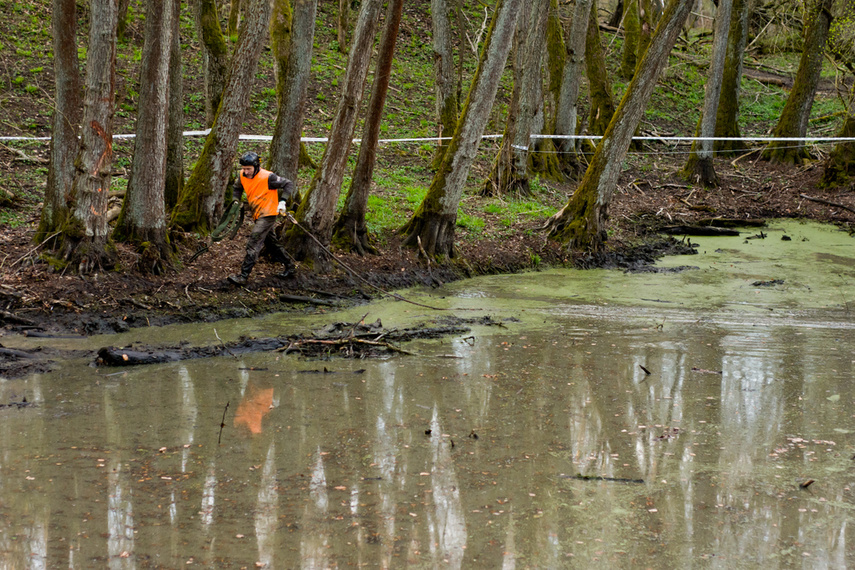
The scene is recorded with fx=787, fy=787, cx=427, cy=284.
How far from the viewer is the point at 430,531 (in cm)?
449

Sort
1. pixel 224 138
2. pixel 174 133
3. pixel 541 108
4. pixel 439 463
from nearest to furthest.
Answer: pixel 439 463, pixel 224 138, pixel 174 133, pixel 541 108

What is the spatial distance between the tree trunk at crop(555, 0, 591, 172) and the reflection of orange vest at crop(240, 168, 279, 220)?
1135 centimetres

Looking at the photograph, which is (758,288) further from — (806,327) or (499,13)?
(499,13)

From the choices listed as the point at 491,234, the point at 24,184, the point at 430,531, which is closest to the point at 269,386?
the point at 430,531

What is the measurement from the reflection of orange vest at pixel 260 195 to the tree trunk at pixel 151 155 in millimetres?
1116

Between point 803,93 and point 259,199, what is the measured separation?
17021 mm

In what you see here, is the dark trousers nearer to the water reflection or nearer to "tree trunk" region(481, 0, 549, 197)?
the water reflection

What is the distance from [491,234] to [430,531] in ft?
33.4

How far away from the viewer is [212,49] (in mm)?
13281

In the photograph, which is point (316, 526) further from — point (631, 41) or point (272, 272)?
point (631, 41)

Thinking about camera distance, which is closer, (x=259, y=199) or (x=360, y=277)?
(x=259, y=199)

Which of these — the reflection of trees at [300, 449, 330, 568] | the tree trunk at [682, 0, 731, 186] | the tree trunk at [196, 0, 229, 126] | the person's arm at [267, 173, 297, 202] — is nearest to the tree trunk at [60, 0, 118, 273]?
the person's arm at [267, 173, 297, 202]

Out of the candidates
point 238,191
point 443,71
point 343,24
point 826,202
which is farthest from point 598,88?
point 238,191

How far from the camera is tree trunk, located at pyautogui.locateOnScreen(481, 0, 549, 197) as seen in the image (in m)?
17.2
